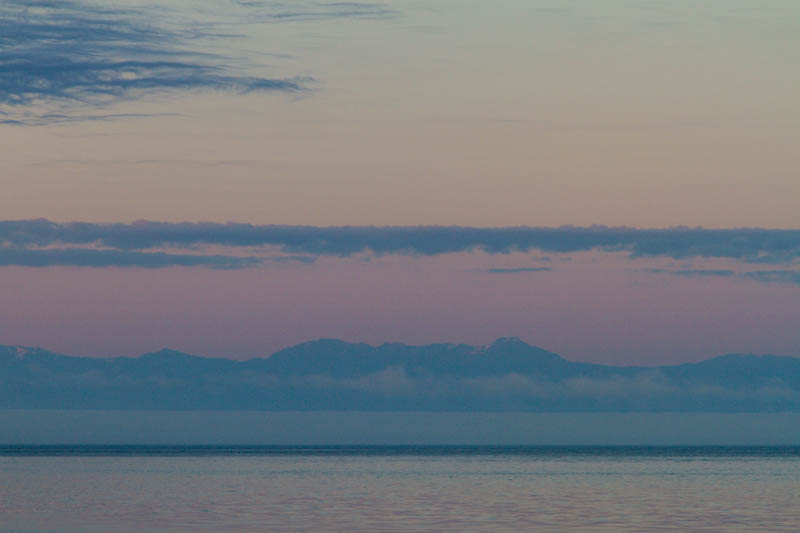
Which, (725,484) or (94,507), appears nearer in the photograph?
(94,507)

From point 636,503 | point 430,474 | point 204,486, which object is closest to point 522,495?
point 636,503

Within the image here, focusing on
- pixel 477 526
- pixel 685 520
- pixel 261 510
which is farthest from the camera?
pixel 261 510

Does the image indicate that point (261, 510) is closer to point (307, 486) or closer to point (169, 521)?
point (169, 521)

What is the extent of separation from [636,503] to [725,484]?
2022 centimetres

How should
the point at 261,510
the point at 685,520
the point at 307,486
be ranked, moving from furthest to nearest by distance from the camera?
the point at 307,486, the point at 261,510, the point at 685,520

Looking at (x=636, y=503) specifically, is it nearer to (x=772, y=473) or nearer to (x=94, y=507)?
(x=94, y=507)

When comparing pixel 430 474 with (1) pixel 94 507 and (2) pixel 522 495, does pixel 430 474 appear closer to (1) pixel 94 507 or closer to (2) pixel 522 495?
(2) pixel 522 495

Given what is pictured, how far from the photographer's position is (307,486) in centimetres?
7556

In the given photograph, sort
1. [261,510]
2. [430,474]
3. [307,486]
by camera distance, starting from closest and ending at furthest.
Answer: [261,510] → [307,486] → [430,474]

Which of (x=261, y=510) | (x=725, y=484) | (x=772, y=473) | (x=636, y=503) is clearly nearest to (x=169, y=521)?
(x=261, y=510)

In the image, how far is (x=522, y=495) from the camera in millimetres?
66312

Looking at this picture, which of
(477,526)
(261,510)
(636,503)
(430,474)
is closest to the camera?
(477,526)

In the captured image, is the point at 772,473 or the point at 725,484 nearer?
the point at 725,484

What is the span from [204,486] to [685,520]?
33.6m
